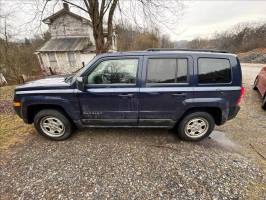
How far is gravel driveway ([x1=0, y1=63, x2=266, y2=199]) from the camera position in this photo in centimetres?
248

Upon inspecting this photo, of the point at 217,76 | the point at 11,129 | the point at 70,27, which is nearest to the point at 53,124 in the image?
the point at 11,129

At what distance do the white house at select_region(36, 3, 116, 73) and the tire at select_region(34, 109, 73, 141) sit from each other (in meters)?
14.5

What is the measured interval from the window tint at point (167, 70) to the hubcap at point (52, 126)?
85.9 inches

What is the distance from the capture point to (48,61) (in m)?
18.3

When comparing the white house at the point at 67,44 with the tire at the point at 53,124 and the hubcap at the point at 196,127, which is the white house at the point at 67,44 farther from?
the hubcap at the point at 196,127

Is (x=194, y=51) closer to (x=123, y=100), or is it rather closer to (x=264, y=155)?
(x=123, y=100)

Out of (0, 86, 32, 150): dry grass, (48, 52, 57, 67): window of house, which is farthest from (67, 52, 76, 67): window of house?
(0, 86, 32, 150): dry grass

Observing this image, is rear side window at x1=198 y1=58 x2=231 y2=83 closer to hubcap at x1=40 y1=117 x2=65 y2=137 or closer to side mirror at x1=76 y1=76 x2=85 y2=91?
side mirror at x1=76 y1=76 x2=85 y2=91

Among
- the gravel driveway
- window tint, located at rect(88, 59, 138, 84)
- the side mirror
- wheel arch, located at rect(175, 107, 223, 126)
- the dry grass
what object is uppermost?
window tint, located at rect(88, 59, 138, 84)

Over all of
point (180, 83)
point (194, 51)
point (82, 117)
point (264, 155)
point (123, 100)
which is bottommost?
point (264, 155)

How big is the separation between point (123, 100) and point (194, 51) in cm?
172

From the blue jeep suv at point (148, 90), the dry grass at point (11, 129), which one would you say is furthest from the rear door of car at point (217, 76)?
the dry grass at point (11, 129)

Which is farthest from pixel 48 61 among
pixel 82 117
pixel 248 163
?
pixel 248 163

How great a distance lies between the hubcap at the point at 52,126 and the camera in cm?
362
